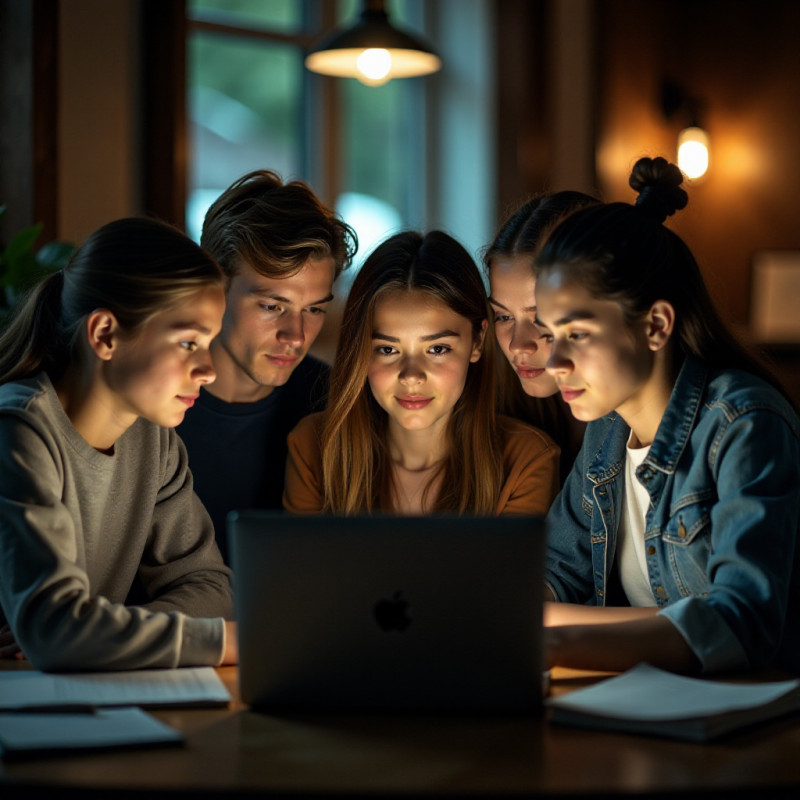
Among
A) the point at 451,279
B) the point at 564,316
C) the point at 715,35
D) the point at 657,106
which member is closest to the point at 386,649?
the point at 564,316

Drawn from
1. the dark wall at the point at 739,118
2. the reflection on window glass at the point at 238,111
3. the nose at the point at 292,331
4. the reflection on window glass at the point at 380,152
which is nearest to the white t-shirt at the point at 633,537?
the nose at the point at 292,331

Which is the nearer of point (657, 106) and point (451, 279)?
point (451, 279)

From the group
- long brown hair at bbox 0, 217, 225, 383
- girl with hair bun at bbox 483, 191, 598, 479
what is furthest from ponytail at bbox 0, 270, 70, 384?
girl with hair bun at bbox 483, 191, 598, 479

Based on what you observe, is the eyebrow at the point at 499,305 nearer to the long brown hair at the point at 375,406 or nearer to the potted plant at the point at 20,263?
the long brown hair at the point at 375,406

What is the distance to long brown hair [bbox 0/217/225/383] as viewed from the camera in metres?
1.62

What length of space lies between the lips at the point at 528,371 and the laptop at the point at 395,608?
35.7 inches

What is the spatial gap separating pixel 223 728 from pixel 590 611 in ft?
1.88

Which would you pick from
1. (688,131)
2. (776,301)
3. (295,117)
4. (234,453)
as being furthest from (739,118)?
(234,453)

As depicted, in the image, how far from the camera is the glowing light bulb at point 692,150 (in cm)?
494

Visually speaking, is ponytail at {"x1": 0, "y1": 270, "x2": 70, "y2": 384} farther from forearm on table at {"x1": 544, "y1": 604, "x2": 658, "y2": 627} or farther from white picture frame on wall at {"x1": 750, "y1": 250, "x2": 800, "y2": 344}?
white picture frame on wall at {"x1": 750, "y1": 250, "x2": 800, "y2": 344}

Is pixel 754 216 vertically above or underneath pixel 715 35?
underneath

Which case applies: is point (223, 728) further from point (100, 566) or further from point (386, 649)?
point (100, 566)

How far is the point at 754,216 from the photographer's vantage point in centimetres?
516

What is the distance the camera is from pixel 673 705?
1.18 meters
